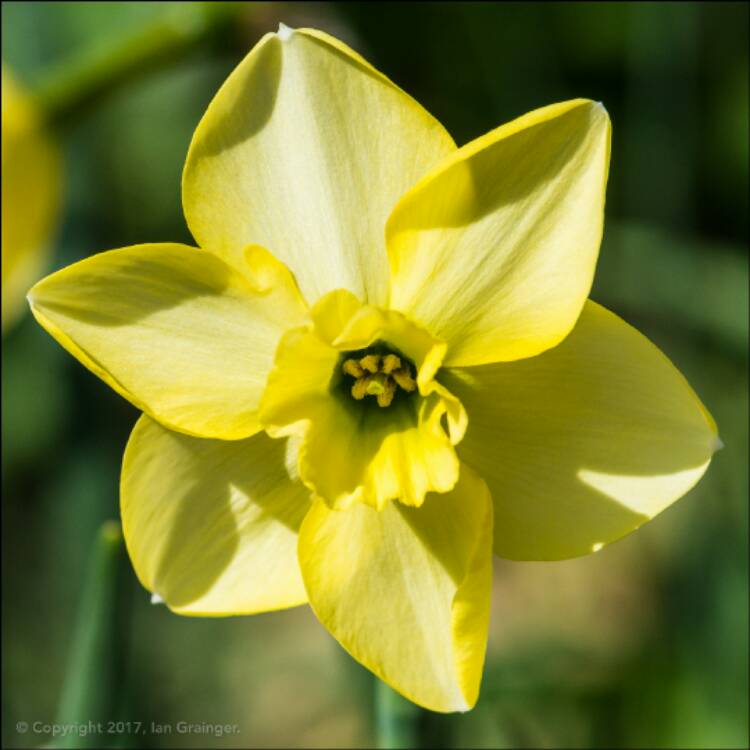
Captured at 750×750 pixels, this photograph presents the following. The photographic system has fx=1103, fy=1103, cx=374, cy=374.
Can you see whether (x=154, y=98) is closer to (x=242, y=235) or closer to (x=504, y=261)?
(x=242, y=235)

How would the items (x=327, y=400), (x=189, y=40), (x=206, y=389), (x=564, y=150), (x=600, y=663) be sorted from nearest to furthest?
(x=564, y=150), (x=206, y=389), (x=327, y=400), (x=189, y=40), (x=600, y=663)

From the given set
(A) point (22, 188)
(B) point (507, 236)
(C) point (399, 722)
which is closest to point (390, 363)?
(B) point (507, 236)

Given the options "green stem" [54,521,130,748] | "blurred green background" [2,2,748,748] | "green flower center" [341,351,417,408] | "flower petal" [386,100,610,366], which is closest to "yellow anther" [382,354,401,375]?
"green flower center" [341,351,417,408]

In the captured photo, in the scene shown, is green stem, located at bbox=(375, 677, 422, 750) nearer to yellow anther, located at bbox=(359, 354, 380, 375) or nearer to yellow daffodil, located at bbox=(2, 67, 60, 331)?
yellow anther, located at bbox=(359, 354, 380, 375)

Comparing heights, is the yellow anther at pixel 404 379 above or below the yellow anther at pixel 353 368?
below

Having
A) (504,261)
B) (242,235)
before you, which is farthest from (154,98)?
(504,261)

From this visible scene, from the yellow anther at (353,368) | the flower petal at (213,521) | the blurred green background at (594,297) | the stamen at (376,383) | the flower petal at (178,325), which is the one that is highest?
the flower petal at (178,325)

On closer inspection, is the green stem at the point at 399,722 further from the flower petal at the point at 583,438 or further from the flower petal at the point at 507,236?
the flower petal at the point at 507,236

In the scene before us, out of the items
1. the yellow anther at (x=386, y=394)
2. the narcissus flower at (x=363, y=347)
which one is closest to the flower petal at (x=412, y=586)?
the narcissus flower at (x=363, y=347)
